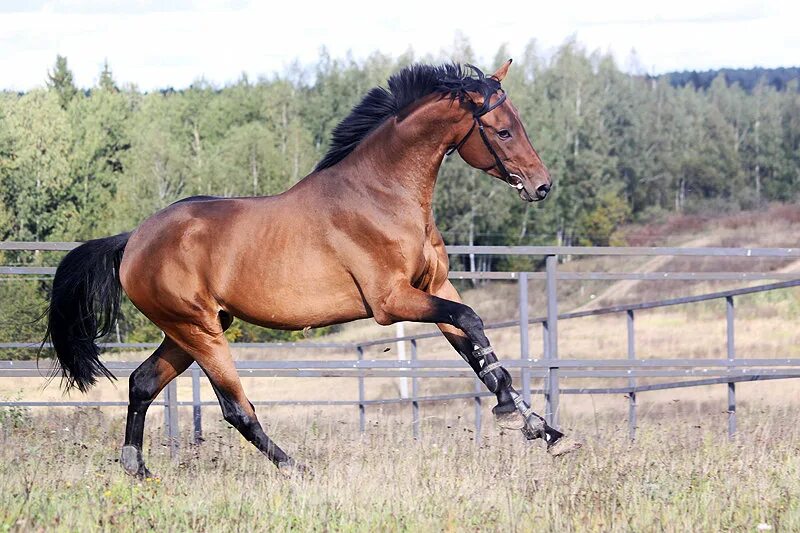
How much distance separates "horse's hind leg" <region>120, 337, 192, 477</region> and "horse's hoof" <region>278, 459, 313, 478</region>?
3.32ft

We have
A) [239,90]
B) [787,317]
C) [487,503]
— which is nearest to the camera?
[487,503]

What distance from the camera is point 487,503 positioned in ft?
15.9

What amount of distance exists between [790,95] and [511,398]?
7491 centimetres

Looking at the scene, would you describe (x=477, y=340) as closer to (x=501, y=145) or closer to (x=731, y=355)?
(x=501, y=145)

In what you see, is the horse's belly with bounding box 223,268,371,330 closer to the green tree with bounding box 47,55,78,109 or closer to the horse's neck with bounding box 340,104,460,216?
the horse's neck with bounding box 340,104,460,216

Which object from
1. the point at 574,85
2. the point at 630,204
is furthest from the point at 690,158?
the point at 574,85

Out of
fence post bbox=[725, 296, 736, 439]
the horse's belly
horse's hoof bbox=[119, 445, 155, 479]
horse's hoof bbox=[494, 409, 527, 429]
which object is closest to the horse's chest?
the horse's belly

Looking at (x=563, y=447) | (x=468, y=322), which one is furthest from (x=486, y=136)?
(x=563, y=447)

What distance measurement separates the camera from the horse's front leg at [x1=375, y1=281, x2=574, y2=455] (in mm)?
5629

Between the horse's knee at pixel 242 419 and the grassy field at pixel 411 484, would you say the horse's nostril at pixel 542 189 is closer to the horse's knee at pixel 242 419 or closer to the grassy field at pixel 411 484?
the grassy field at pixel 411 484

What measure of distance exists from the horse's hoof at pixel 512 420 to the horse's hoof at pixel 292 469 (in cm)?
104

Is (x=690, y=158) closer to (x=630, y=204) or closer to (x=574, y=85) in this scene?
(x=630, y=204)

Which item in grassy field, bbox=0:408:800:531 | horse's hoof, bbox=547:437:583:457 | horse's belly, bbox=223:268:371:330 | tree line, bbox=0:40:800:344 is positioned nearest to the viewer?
grassy field, bbox=0:408:800:531

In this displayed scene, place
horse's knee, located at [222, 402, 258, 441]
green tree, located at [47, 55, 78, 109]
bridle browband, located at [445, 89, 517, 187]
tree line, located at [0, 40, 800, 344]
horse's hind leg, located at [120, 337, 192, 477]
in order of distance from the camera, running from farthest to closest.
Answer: green tree, located at [47, 55, 78, 109], tree line, located at [0, 40, 800, 344], horse's hind leg, located at [120, 337, 192, 477], horse's knee, located at [222, 402, 258, 441], bridle browband, located at [445, 89, 517, 187]
